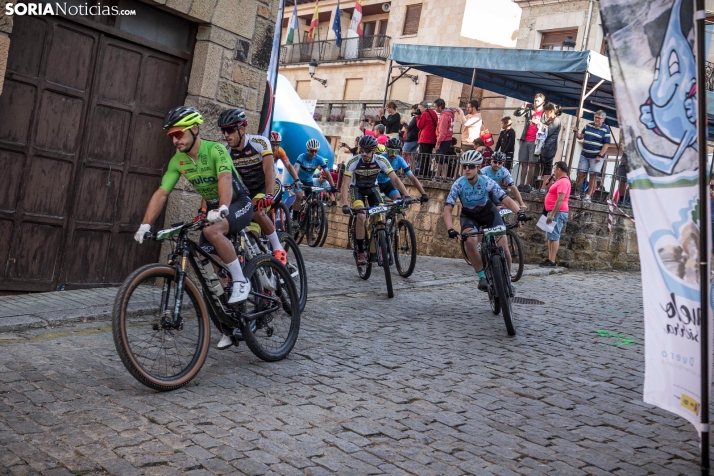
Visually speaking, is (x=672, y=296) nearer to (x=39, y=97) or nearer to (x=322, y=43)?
(x=39, y=97)

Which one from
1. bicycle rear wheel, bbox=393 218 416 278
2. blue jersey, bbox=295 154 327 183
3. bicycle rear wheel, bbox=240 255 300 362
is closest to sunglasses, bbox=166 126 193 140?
bicycle rear wheel, bbox=240 255 300 362

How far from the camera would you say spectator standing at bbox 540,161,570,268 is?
1418 cm

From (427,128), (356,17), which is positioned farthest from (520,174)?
(356,17)

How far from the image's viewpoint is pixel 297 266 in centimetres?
855

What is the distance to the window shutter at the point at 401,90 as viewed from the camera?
35.8 metres

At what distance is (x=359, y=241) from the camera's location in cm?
1130

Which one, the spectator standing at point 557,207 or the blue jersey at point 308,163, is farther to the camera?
the blue jersey at point 308,163

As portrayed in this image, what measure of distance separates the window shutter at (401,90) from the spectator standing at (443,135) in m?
18.1

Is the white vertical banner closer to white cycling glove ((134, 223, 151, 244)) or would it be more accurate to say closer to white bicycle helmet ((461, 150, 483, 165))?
white cycling glove ((134, 223, 151, 244))

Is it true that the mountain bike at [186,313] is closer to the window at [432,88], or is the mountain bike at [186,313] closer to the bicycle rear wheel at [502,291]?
the bicycle rear wheel at [502,291]

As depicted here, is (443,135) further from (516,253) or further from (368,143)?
(368,143)

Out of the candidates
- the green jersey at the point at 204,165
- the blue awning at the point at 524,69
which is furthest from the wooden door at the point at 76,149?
the blue awning at the point at 524,69

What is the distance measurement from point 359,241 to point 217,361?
524 centimetres

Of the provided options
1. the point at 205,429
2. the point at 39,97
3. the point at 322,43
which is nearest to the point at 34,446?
the point at 205,429
